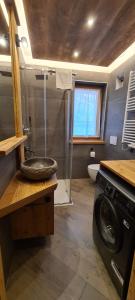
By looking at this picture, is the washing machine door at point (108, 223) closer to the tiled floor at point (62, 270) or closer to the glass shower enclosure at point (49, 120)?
the tiled floor at point (62, 270)

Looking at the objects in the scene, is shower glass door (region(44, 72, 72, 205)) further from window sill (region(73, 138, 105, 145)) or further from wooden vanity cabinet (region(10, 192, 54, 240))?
wooden vanity cabinet (region(10, 192, 54, 240))

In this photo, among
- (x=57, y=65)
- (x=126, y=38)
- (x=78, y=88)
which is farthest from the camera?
(x=78, y=88)

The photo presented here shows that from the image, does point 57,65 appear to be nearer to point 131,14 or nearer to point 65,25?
point 65,25

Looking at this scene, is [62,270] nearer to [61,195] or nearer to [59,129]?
[61,195]

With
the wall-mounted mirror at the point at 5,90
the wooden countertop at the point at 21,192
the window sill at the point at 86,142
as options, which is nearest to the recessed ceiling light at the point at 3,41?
the wall-mounted mirror at the point at 5,90

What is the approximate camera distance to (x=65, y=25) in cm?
159

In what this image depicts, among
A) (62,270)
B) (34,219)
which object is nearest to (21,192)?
(34,219)

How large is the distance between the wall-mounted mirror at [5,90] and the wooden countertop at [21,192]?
664 millimetres

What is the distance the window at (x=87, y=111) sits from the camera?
9.34 ft

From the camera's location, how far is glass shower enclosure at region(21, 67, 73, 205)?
7.98 ft

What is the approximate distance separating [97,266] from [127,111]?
6.24 ft

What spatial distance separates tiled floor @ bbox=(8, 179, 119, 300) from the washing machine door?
295 mm

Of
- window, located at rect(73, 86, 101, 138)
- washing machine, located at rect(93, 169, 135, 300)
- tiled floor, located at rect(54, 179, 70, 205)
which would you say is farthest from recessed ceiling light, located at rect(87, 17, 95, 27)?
tiled floor, located at rect(54, 179, 70, 205)

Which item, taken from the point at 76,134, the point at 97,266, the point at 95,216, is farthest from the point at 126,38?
the point at 97,266
